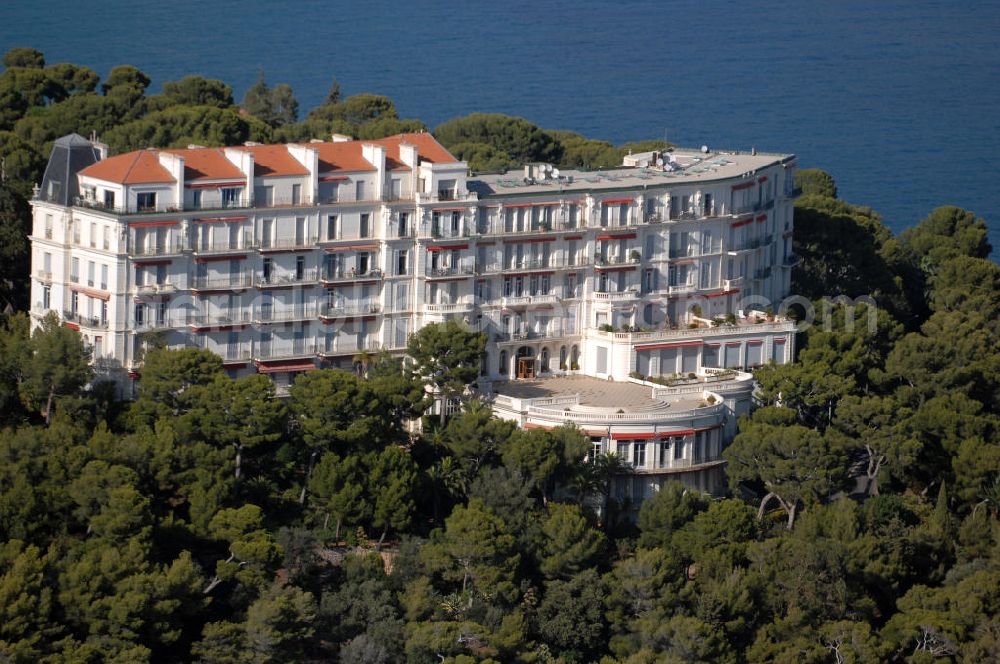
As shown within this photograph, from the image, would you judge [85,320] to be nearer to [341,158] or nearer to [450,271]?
[341,158]

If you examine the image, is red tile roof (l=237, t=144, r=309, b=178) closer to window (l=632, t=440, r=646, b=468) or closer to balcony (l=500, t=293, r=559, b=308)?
balcony (l=500, t=293, r=559, b=308)

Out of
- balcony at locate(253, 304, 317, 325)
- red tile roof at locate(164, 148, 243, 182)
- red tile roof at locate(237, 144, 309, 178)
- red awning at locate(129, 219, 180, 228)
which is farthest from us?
red tile roof at locate(237, 144, 309, 178)

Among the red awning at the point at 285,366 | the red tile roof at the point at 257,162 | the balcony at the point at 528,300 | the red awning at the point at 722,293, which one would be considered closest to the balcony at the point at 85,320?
the red tile roof at the point at 257,162

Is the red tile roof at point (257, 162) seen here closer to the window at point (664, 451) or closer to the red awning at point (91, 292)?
the red awning at point (91, 292)

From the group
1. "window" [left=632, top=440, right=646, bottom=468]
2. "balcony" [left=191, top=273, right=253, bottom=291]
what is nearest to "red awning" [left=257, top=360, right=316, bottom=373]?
"balcony" [left=191, top=273, right=253, bottom=291]

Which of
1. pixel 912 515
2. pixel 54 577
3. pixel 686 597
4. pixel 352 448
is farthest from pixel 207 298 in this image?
pixel 912 515

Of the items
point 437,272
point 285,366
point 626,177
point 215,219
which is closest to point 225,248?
point 215,219
